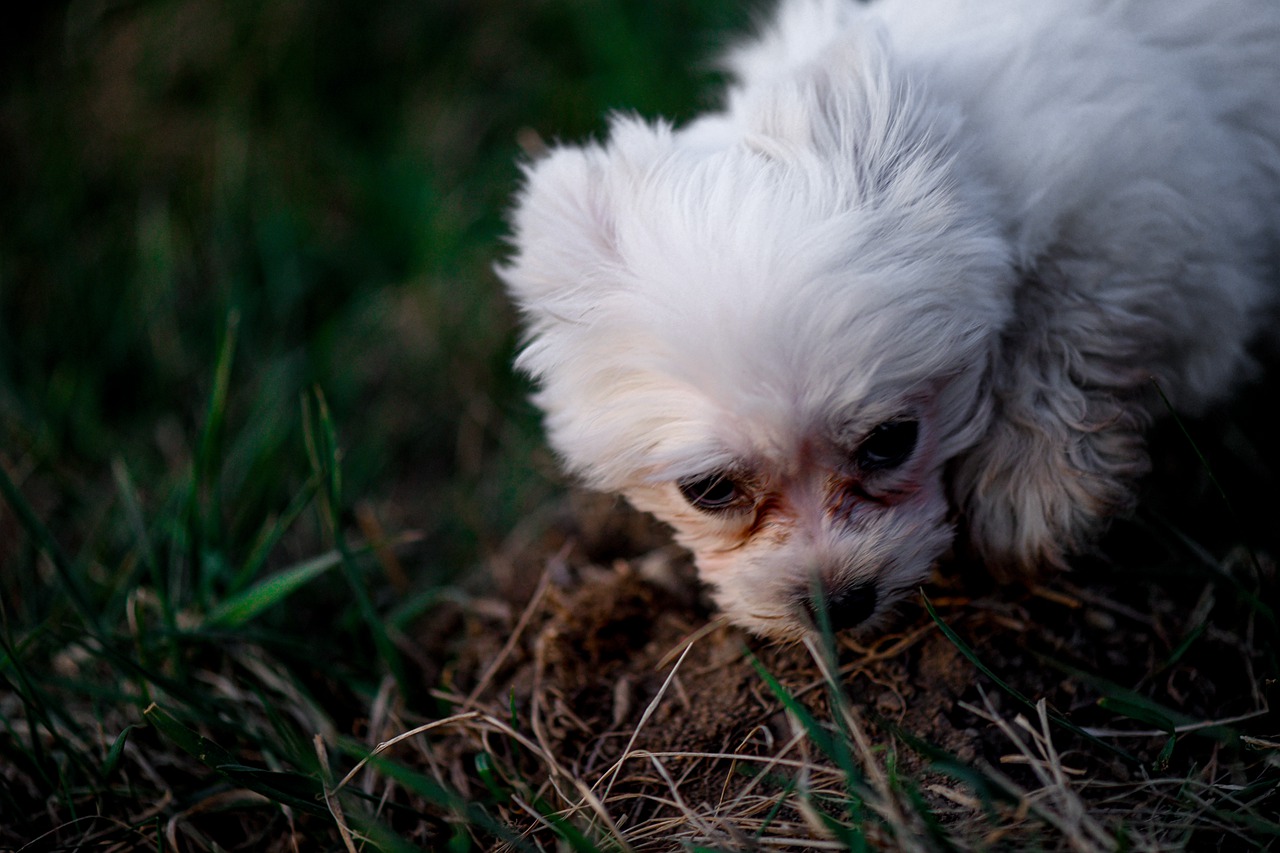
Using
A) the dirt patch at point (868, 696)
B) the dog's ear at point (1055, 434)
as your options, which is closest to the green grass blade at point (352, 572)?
the dirt patch at point (868, 696)

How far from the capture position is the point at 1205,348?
209 centimetres

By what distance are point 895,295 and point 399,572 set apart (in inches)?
64.5

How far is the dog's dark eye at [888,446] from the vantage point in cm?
179

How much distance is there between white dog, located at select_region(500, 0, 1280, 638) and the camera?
65.4 inches

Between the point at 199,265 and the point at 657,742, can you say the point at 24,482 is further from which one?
the point at 657,742

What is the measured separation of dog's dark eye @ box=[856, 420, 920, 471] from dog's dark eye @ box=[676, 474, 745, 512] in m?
0.25

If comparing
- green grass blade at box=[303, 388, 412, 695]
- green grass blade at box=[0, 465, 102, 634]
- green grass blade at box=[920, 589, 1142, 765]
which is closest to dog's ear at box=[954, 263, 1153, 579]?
green grass blade at box=[920, 589, 1142, 765]

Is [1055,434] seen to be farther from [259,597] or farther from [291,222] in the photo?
[291,222]

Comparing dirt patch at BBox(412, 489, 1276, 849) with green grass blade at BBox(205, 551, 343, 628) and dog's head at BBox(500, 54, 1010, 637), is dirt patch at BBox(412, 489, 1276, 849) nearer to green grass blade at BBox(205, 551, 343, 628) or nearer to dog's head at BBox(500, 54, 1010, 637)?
dog's head at BBox(500, 54, 1010, 637)

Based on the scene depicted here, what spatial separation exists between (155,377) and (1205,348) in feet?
10.6

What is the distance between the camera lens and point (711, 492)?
6.15ft

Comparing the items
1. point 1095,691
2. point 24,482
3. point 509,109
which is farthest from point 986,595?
point 509,109

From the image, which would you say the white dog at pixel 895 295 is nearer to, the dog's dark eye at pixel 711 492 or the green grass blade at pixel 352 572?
the dog's dark eye at pixel 711 492

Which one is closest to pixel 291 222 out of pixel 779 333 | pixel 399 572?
pixel 399 572
